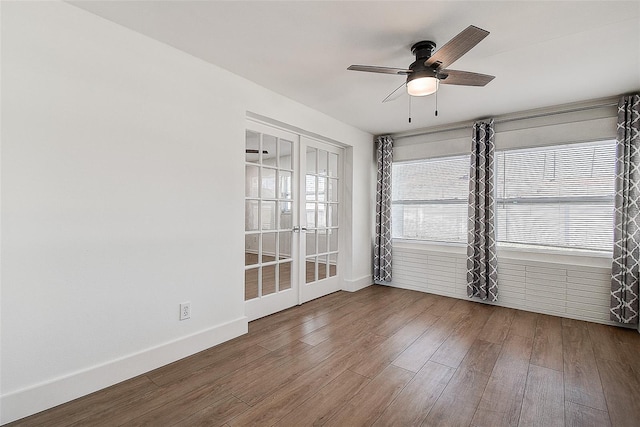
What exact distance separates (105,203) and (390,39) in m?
2.23

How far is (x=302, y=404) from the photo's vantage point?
177cm

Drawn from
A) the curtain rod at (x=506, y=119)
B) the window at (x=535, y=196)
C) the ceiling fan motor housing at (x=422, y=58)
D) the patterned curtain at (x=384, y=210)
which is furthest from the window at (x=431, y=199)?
the ceiling fan motor housing at (x=422, y=58)

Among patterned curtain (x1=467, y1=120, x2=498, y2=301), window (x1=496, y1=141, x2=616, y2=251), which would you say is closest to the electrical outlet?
patterned curtain (x1=467, y1=120, x2=498, y2=301)

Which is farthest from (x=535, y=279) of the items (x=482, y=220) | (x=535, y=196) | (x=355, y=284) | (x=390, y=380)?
A: (x=390, y=380)

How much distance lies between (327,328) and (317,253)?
1191 mm

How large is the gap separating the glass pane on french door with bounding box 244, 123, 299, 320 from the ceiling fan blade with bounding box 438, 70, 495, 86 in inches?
71.6

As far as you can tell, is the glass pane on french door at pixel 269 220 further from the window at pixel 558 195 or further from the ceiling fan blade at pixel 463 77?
the window at pixel 558 195

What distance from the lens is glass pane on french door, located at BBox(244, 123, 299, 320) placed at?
3.06 m

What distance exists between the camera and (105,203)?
189 centimetres

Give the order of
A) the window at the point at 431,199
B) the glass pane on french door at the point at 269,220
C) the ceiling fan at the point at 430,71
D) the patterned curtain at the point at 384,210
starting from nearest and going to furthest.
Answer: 1. the ceiling fan at the point at 430,71
2. the glass pane on french door at the point at 269,220
3. the window at the point at 431,199
4. the patterned curtain at the point at 384,210

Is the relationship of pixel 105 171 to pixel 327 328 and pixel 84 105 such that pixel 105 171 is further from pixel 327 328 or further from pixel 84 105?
pixel 327 328

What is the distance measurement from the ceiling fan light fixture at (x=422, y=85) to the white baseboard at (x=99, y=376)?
2501 millimetres

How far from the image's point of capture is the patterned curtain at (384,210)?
4477 mm

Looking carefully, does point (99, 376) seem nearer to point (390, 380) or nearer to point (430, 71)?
point (390, 380)
